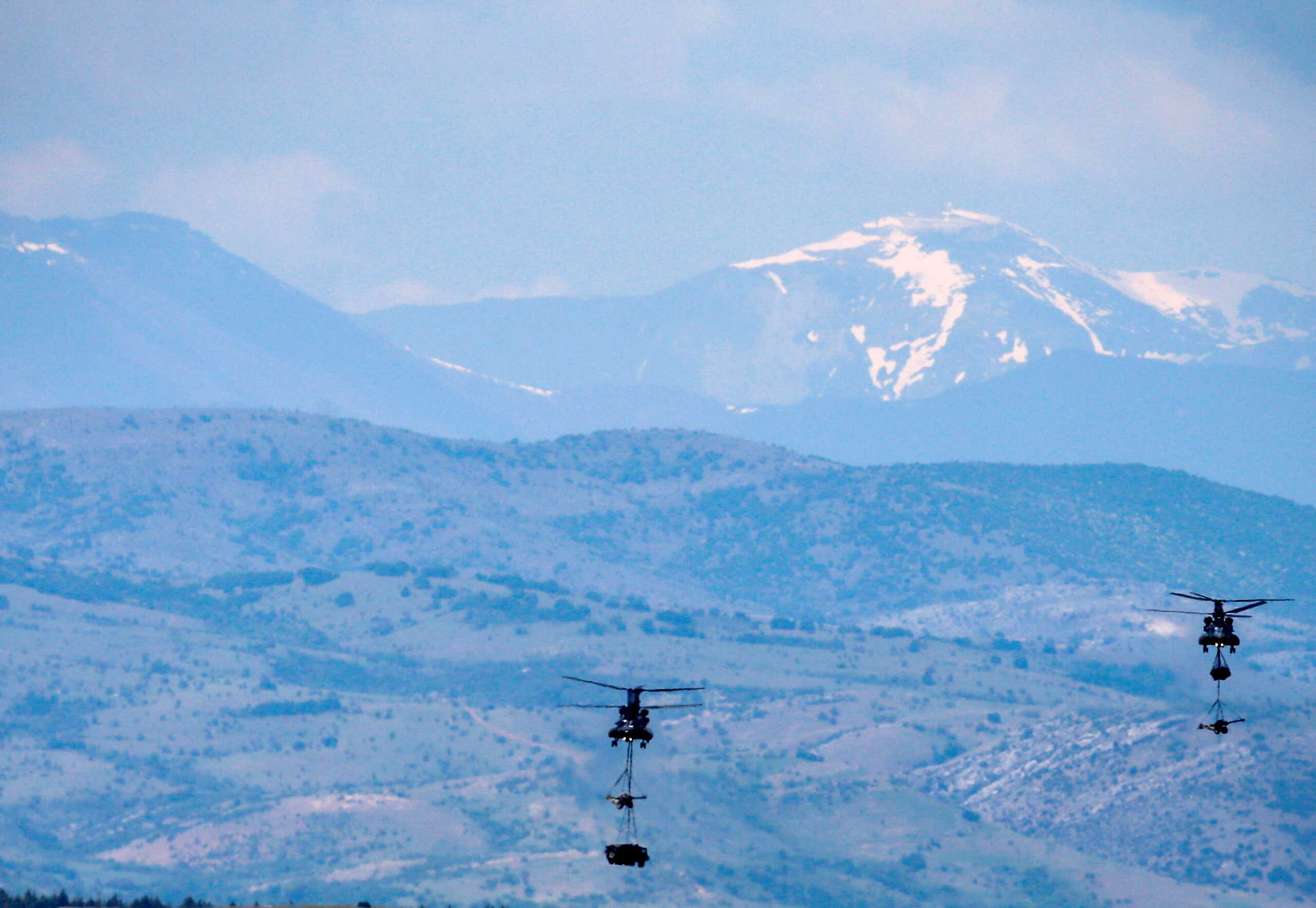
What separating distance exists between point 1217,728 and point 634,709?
94.7 ft

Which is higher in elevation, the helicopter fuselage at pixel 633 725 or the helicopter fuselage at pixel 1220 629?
the helicopter fuselage at pixel 1220 629

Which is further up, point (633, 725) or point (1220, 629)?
point (1220, 629)

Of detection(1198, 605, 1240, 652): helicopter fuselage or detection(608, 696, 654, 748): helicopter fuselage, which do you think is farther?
detection(1198, 605, 1240, 652): helicopter fuselage

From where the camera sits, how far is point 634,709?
99688 mm

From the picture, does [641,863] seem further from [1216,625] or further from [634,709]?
[1216,625]

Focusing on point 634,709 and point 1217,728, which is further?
point 1217,728

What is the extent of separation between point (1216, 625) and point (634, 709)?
29.7 meters

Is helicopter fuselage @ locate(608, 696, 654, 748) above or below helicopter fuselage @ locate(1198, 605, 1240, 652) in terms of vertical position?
below

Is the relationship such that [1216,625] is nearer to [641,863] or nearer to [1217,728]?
[1217,728]

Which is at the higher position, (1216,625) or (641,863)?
(1216,625)

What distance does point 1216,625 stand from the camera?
11356 centimetres

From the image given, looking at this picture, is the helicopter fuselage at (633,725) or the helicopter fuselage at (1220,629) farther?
the helicopter fuselage at (1220,629)

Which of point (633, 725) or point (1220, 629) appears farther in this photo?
point (1220, 629)

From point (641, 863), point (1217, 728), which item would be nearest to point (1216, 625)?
point (1217, 728)
